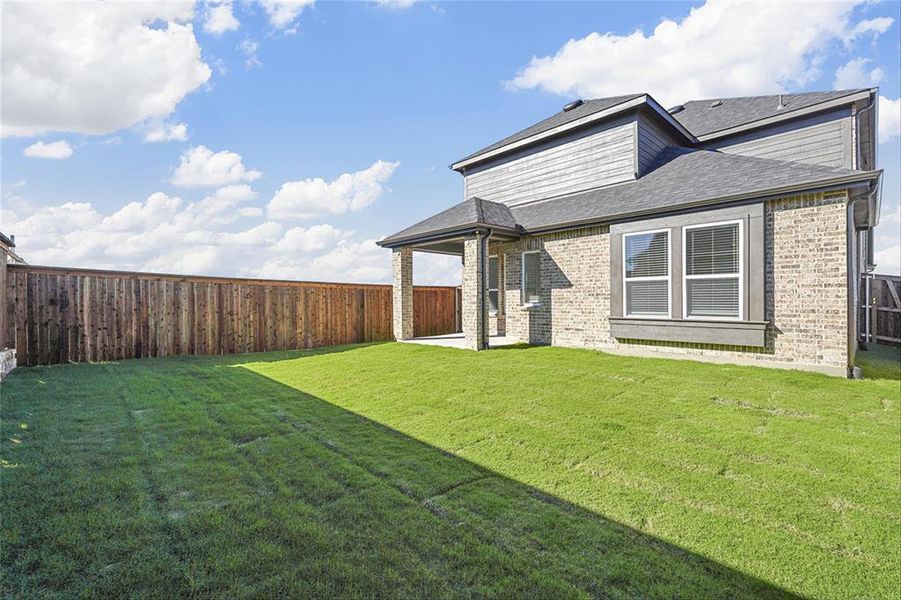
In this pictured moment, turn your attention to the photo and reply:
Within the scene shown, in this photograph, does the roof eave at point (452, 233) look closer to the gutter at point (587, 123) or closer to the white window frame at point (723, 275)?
the gutter at point (587, 123)

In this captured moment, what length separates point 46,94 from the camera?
7.28 meters

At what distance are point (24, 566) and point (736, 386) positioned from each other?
7565 mm

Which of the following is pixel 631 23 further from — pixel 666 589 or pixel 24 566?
pixel 24 566

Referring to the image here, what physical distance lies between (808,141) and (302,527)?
14536mm

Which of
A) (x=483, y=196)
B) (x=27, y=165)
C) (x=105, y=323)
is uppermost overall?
(x=483, y=196)

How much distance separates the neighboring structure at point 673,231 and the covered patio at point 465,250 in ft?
0.17

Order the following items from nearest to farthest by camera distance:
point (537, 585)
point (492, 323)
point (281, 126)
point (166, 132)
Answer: point (537, 585), point (166, 132), point (281, 126), point (492, 323)

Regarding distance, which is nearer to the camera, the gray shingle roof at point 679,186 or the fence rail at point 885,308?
the gray shingle roof at point 679,186

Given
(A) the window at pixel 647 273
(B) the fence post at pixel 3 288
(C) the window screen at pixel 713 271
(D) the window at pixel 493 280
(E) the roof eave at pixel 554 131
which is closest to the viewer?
(B) the fence post at pixel 3 288

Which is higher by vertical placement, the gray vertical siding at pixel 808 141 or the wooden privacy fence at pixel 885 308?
the gray vertical siding at pixel 808 141

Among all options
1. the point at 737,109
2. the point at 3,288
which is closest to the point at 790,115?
the point at 737,109

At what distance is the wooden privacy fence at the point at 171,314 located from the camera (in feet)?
27.0

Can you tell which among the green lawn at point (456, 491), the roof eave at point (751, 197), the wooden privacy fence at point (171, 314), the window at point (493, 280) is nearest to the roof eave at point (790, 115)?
the roof eave at point (751, 197)

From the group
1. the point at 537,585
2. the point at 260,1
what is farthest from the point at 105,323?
the point at 537,585
